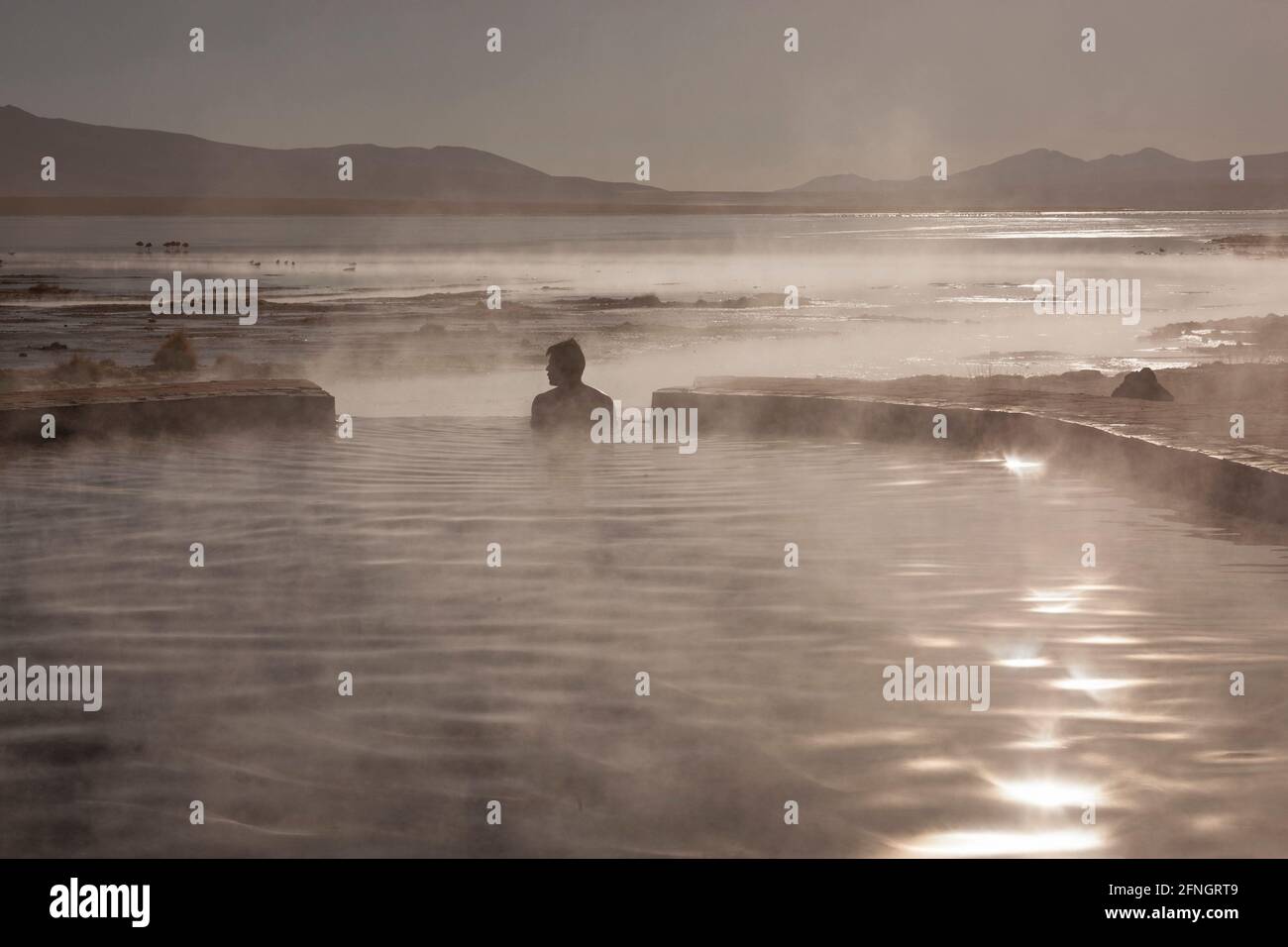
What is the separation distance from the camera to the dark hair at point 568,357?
12141 mm

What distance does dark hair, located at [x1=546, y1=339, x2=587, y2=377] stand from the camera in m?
12.1

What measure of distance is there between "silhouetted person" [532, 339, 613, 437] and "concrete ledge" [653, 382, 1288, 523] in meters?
0.98

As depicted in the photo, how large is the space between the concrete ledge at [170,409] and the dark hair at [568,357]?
2.10 metres

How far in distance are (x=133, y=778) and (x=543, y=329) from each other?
24.2 m

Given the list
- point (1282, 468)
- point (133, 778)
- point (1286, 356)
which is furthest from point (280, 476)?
point (1286, 356)

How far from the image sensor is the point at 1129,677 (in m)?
5.44

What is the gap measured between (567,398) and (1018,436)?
161 inches

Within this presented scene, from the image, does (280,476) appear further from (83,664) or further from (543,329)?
(543,329)

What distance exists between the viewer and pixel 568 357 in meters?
12.2
